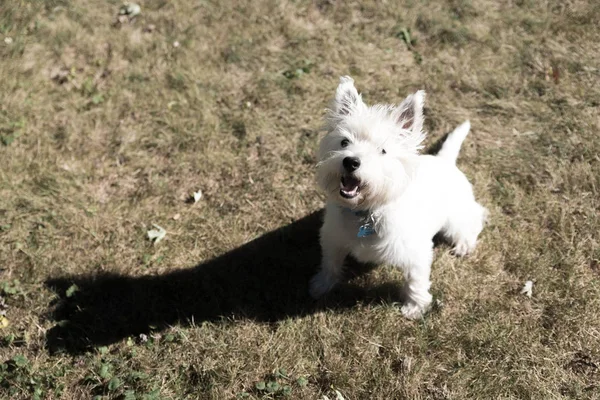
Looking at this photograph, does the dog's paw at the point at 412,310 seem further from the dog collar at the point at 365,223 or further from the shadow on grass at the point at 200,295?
the dog collar at the point at 365,223

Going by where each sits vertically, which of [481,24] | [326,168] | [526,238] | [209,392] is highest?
[326,168]

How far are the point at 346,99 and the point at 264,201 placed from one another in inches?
72.9

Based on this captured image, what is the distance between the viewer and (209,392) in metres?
3.80

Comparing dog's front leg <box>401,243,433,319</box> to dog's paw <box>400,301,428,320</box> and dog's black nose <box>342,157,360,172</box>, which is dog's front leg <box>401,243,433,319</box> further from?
dog's black nose <box>342,157,360,172</box>

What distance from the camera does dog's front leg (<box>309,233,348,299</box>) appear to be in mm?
4035

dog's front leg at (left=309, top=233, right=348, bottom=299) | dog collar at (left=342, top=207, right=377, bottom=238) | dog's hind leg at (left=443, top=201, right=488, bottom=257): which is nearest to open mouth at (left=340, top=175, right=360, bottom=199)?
dog collar at (left=342, top=207, right=377, bottom=238)

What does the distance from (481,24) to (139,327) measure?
5149 millimetres

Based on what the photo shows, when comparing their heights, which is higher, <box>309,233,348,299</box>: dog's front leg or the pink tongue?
the pink tongue

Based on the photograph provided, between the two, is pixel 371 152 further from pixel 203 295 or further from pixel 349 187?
pixel 203 295

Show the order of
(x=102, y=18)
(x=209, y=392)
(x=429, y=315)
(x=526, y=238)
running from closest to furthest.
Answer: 1. (x=209, y=392)
2. (x=429, y=315)
3. (x=526, y=238)
4. (x=102, y=18)

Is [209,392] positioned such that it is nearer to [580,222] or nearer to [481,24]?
[580,222]

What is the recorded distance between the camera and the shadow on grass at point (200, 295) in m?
4.19

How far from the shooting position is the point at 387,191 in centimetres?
316

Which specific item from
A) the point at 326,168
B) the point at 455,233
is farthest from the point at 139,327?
the point at 455,233
